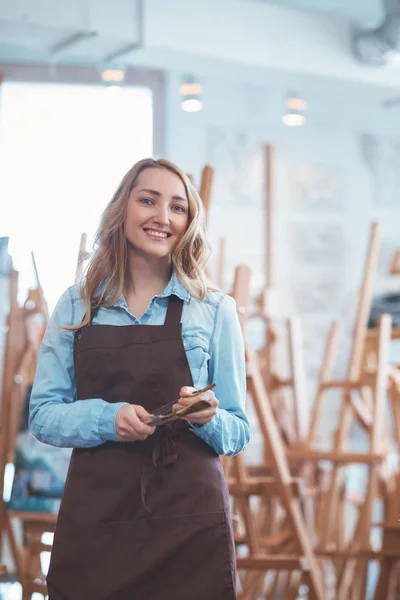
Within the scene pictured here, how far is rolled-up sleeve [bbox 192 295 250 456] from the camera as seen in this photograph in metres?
1.94

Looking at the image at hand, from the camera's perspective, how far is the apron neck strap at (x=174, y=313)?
201 cm

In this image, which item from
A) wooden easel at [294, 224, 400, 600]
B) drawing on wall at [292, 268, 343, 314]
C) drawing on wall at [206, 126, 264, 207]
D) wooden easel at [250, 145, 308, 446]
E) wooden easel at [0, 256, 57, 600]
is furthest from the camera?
drawing on wall at [292, 268, 343, 314]

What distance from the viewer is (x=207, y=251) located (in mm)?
2166

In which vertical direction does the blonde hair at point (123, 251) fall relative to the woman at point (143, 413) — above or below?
above

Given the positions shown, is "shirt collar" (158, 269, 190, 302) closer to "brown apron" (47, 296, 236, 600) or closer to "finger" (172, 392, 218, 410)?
"brown apron" (47, 296, 236, 600)

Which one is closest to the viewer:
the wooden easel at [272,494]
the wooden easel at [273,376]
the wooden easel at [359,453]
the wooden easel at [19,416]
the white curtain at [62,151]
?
the wooden easel at [272,494]

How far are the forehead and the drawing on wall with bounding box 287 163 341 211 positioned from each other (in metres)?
6.08

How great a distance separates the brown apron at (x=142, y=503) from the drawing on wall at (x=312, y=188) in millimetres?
6264

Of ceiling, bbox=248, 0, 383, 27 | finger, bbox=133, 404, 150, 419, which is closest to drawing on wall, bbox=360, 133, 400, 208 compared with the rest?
ceiling, bbox=248, 0, 383, 27

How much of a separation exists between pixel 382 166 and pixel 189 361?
22.6 ft

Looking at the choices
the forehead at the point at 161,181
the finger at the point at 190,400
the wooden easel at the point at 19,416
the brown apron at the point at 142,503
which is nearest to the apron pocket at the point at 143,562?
the brown apron at the point at 142,503

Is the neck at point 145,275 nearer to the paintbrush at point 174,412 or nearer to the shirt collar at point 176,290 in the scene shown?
the shirt collar at point 176,290

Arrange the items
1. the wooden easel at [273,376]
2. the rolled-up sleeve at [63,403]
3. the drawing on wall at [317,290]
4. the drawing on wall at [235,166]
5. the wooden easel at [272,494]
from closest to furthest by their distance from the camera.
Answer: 1. the rolled-up sleeve at [63,403]
2. the wooden easel at [272,494]
3. the wooden easel at [273,376]
4. the drawing on wall at [235,166]
5. the drawing on wall at [317,290]

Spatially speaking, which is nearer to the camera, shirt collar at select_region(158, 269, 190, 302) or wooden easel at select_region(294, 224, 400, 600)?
shirt collar at select_region(158, 269, 190, 302)
